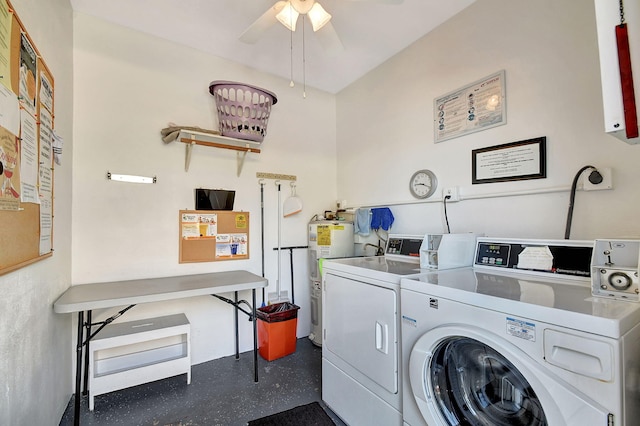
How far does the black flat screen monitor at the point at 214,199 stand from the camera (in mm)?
2596

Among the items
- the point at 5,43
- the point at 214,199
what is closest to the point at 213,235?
the point at 214,199

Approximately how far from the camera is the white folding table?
1661 mm

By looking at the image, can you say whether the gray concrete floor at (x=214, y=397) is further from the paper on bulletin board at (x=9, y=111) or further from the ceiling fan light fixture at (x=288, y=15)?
the ceiling fan light fixture at (x=288, y=15)

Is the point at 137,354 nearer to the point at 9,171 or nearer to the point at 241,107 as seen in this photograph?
the point at 9,171

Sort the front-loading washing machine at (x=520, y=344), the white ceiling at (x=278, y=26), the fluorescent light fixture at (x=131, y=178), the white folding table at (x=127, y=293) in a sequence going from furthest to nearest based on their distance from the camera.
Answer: the fluorescent light fixture at (x=131, y=178), the white ceiling at (x=278, y=26), the white folding table at (x=127, y=293), the front-loading washing machine at (x=520, y=344)

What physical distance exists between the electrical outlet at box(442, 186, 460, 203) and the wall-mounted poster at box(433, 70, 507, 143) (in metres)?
0.40

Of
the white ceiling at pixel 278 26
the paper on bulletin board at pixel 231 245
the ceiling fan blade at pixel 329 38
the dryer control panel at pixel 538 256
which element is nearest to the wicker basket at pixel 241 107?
the white ceiling at pixel 278 26

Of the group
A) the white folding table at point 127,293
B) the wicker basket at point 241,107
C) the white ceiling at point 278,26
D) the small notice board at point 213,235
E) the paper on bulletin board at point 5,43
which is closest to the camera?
the paper on bulletin board at point 5,43

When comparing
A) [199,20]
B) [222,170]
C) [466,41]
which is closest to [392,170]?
[466,41]

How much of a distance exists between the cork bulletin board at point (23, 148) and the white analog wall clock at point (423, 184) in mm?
2439

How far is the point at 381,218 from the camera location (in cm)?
275

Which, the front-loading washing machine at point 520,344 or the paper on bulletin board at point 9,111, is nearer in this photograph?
the front-loading washing machine at point 520,344

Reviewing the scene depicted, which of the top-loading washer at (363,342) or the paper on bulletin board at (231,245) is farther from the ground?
the paper on bulletin board at (231,245)

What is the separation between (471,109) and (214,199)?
7.42 feet
